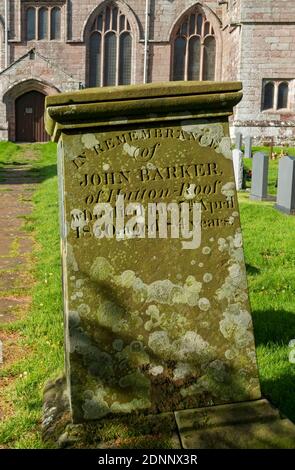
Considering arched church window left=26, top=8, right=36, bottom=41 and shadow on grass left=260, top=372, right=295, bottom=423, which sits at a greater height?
arched church window left=26, top=8, right=36, bottom=41

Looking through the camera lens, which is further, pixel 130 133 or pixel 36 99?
pixel 36 99

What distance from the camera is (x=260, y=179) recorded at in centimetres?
1284

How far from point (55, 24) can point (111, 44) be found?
347 centimetres

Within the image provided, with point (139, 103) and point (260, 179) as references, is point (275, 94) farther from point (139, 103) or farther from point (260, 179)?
point (139, 103)

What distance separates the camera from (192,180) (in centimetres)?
296

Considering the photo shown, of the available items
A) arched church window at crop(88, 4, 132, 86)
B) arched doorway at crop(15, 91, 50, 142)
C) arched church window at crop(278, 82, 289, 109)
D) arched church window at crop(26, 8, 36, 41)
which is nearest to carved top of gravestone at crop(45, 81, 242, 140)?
arched church window at crop(278, 82, 289, 109)

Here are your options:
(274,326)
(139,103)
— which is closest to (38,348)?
(274,326)

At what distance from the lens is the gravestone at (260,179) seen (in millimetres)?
12797

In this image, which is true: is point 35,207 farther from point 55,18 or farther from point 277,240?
point 55,18

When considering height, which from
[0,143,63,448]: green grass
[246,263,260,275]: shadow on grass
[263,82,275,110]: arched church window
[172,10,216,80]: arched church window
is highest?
[172,10,216,80]: arched church window

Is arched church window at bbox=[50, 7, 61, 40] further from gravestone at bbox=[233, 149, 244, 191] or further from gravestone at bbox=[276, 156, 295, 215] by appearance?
gravestone at bbox=[276, 156, 295, 215]

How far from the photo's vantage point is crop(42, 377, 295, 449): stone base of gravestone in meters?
2.78
